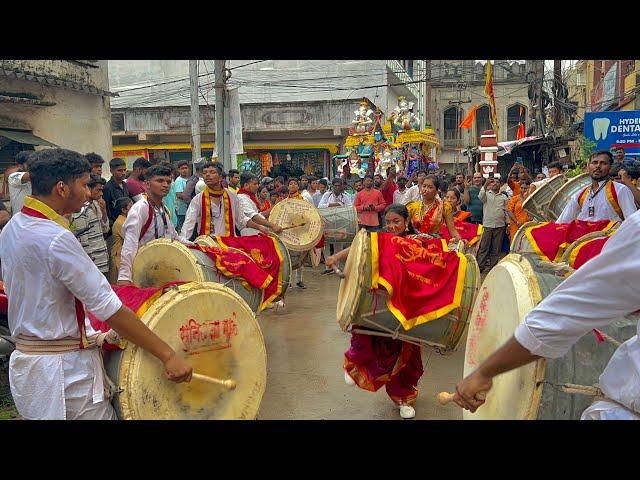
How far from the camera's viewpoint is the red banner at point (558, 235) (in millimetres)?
4441

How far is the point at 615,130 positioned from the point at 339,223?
224 inches

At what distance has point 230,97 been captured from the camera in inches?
535

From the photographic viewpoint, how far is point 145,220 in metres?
5.04

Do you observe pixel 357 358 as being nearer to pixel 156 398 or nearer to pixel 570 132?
pixel 156 398

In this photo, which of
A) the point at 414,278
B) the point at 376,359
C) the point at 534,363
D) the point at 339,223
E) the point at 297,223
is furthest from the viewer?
the point at 339,223

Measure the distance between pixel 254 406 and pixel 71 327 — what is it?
44.4 inches

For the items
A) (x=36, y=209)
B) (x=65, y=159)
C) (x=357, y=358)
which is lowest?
(x=357, y=358)

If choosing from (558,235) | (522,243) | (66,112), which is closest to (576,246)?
(558,235)

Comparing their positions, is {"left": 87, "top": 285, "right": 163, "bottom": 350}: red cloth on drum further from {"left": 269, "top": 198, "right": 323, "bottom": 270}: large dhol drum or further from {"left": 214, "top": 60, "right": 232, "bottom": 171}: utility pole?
{"left": 214, "top": 60, "right": 232, "bottom": 171}: utility pole

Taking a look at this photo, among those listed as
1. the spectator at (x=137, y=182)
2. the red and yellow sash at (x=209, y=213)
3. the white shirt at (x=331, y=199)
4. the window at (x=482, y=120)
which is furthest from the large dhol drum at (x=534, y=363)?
the window at (x=482, y=120)

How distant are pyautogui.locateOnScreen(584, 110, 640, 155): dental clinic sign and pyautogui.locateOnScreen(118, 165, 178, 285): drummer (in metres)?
9.93

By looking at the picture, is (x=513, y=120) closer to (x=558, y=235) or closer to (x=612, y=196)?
(x=612, y=196)

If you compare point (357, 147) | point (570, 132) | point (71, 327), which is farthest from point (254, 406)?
point (570, 132)

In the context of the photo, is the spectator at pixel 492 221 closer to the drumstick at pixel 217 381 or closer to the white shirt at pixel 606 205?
the white shirt at pixel 606 205
